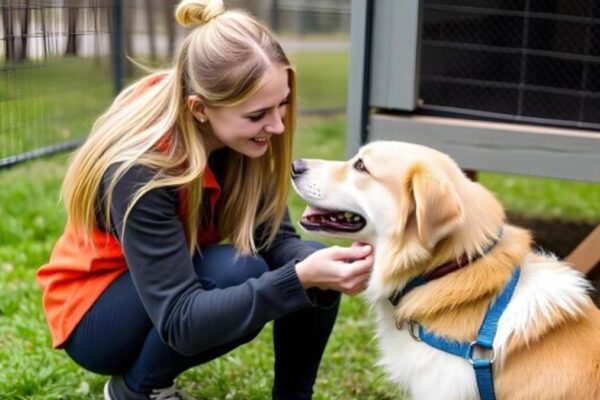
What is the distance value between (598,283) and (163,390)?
1.88 meters

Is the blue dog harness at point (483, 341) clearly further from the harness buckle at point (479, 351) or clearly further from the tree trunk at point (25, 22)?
the tree trunk at point (25, 22)

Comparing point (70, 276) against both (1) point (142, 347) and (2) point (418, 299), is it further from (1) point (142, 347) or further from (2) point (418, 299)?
(2) point (418, 299)

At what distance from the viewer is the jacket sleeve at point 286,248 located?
2820mm

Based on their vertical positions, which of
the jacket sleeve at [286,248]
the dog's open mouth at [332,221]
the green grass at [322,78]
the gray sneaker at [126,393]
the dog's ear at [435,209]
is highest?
the dog's ear at [435,209]

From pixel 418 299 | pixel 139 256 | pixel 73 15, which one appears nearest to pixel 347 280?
pixel 418 299

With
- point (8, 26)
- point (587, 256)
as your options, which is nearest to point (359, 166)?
point (587, 256)

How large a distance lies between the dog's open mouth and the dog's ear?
292 millimetres

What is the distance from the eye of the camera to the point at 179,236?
8.23 ft

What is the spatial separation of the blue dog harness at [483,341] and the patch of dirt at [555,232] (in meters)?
2.39

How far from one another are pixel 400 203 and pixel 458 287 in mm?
265

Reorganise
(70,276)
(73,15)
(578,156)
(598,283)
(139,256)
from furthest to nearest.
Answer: (73,15) < (598,283) < (578,156) < (70,276) < (139,256)

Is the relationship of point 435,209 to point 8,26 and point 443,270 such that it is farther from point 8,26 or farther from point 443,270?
point 8,26

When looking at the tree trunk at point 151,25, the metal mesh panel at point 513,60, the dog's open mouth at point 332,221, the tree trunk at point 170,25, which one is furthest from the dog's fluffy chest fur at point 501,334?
the tree trunk at point 170,25

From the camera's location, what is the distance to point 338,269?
7.80ft
